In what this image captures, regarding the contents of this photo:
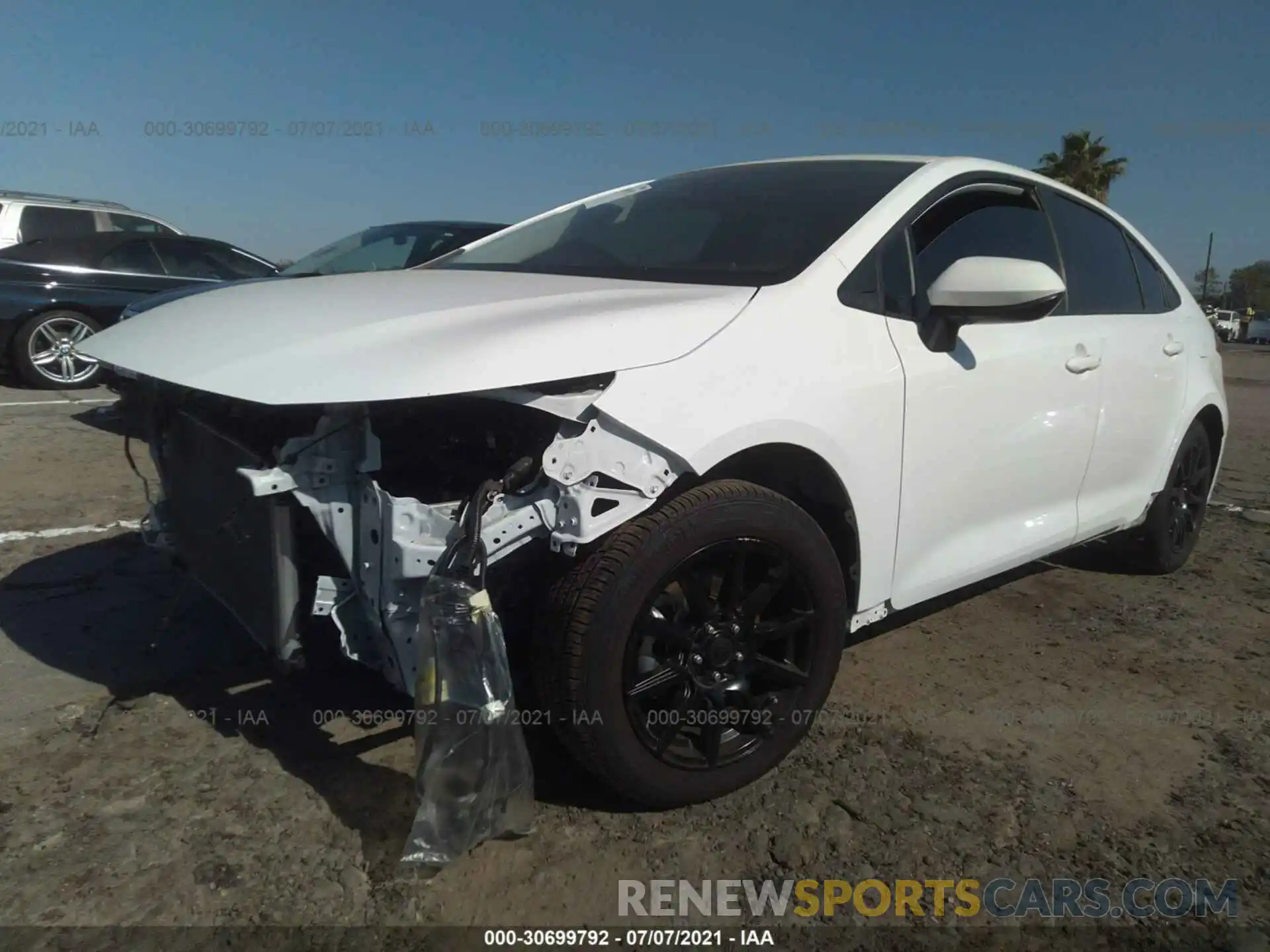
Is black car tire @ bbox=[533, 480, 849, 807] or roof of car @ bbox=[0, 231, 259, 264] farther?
roof of car @ bbox=[0, 231, 259, 264]

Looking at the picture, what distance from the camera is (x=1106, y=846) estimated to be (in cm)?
221

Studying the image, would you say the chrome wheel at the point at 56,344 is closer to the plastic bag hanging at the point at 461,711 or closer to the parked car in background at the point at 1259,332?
the plastic bag hanging at the point at 461,711

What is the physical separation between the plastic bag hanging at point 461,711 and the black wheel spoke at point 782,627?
0.66 m

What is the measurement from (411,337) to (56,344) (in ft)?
25.6

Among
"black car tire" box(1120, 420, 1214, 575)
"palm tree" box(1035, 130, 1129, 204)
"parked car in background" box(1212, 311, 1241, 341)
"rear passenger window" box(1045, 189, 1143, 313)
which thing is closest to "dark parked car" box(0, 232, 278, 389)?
"rear passenger window" box(1045, 189, 1143, 313)

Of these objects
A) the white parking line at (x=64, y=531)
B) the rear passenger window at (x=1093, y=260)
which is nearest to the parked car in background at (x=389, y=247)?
the white parking line at (x=64, y=531)

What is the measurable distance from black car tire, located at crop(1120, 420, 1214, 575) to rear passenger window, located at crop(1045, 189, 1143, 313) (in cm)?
74

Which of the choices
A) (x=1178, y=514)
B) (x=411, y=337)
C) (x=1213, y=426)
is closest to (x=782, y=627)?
(x=411, y=337)

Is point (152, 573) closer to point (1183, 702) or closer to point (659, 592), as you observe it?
point (659, 592)

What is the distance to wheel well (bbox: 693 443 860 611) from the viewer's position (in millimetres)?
2289

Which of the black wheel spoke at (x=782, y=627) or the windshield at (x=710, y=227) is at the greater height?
the windshield at (x=710, y=227)

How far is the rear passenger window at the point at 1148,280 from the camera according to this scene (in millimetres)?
3777

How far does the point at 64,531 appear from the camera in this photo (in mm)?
4258

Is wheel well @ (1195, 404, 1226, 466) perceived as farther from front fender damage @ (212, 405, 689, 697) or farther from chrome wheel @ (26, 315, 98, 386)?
chrome wheel @ (26, 315, 98, 386)
